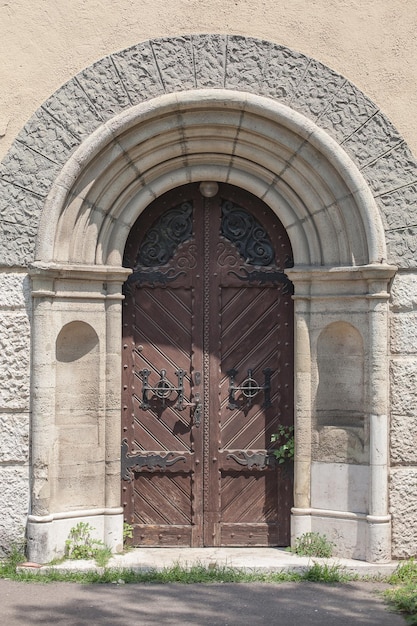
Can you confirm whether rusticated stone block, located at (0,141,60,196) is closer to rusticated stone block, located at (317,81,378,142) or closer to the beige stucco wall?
the beige stucco wall

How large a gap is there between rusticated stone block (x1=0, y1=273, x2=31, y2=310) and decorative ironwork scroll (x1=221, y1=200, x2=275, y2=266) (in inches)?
62.0

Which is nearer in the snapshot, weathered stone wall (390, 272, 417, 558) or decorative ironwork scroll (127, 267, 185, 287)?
weathered stone wall (390, 272, 417, 558)

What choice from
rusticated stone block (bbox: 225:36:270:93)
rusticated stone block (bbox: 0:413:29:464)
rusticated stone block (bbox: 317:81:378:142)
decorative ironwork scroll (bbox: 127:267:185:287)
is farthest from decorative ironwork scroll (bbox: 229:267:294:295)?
rusticated stone block (bbox: 0:413:29:464)

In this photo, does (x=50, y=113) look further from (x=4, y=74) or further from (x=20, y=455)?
(x=20, y=455)

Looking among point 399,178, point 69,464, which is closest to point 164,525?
point 69,464

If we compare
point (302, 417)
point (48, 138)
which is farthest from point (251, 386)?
point (48, 138)

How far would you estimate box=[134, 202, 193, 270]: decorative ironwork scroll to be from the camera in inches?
297

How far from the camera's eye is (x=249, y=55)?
7082 mm

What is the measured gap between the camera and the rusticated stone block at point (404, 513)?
23.2 feet

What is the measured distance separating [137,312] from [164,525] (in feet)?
5.40

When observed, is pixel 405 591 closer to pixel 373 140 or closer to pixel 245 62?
pixel 373 140

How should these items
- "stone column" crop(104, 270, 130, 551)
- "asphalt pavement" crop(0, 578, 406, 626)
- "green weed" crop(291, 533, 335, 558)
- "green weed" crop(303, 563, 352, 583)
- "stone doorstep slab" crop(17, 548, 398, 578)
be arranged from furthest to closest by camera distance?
"stone column" crop(104, 270, 130, 551), "green weed" crop(291, 533, 335, 558), "stone doorstep slab" crop(17, 548, 398, 578), "green weed" crop(303, 563, 352, 583), "asphalt pavement" crop(0, 578, 406, 626)

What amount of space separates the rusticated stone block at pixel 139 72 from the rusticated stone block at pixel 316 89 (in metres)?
1.00

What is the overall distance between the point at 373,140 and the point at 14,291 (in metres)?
2.80
